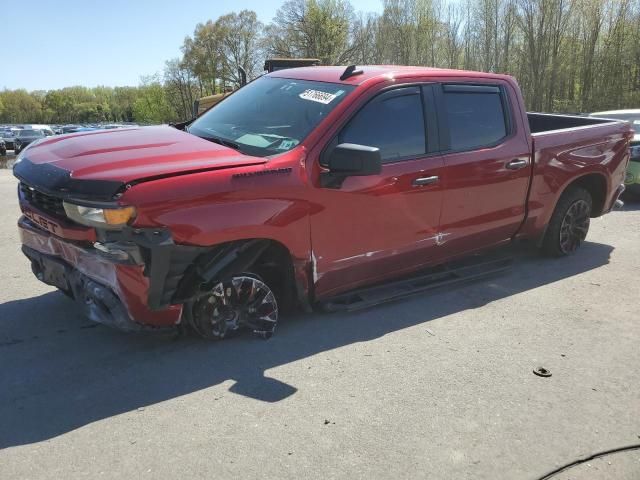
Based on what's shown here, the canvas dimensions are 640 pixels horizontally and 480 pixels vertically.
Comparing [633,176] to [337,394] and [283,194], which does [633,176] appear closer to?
[283,194]

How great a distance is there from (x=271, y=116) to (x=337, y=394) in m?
2.18

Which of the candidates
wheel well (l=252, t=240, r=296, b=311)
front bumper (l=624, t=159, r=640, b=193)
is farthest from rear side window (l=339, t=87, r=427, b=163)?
front bumper (l=624, t=159, r=640, b=193)

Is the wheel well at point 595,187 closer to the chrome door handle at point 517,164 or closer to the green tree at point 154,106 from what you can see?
the chrome door handle at point 517,164

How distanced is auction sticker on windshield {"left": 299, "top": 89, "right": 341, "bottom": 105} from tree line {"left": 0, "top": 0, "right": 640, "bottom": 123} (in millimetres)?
41494

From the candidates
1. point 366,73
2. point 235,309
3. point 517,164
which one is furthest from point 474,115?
point 235,309

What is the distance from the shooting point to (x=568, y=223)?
6.04 meters

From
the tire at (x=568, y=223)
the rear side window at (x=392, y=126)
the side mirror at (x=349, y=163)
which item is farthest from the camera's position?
the tire at (x=568, y=223)

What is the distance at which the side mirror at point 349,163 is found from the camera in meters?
3.71

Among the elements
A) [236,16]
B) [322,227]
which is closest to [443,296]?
[322,227]

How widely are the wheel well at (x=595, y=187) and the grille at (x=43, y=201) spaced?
4.93 metres

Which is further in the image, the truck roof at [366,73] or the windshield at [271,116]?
the truck roof at [366,73]

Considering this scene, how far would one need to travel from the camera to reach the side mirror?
12.2 feet

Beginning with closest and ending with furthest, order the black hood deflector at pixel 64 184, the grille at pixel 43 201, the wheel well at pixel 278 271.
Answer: the black hood deflector at pixel 64 184 → the grille at pixel 43 201 → the wheel well at pixel 278 271

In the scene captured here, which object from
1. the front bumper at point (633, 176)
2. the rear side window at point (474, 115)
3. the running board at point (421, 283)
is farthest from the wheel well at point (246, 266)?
the front bumper at point (633, 176)
